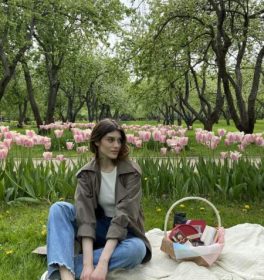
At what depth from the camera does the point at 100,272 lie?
2771 mm

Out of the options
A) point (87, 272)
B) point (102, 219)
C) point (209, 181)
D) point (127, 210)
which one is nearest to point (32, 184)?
point (209, 181)

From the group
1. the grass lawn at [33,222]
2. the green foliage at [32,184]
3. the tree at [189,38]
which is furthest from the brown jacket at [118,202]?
the tree at [189,38]

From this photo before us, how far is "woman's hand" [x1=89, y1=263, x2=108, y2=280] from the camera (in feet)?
9.02

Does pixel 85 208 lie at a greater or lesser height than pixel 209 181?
greater

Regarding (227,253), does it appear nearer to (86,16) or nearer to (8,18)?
(8,18)

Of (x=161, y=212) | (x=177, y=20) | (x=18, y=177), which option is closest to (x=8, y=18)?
(x=177, y=20)

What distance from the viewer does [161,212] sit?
517 centimetres

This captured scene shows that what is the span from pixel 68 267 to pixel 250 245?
165 cm

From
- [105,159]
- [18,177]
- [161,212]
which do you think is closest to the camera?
[105,159]

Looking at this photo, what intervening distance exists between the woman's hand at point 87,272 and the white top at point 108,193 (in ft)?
1.78

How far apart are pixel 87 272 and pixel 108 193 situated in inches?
26.0

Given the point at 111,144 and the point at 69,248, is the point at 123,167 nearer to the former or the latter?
the point at 111,144

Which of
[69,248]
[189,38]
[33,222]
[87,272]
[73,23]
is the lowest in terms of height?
[33,222]

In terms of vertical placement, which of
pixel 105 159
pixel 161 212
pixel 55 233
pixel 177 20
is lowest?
pixel 161 212
